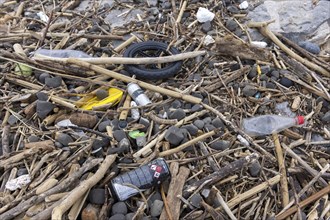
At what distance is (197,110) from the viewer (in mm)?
3189

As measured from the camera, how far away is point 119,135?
2941 mm

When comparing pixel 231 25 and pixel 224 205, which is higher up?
pixel 231 25

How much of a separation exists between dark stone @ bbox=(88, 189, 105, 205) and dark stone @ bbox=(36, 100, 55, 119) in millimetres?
799

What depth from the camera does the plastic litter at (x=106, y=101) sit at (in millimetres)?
3203

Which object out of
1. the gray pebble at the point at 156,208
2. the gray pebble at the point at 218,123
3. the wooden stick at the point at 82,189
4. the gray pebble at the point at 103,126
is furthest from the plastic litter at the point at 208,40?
the gray pebble at the point at 156,208

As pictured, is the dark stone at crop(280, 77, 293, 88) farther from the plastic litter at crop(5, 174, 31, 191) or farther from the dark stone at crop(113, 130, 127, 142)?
the plastic litter at crop(5, 174, 31, 191)

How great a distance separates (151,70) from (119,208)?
1.25 m

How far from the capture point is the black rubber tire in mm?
3361

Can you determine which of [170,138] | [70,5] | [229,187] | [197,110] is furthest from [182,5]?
[229,187]

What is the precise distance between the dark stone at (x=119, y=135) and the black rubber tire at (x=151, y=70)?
60 cm

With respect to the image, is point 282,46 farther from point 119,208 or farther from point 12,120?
point 12,120

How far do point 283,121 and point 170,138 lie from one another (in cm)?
92

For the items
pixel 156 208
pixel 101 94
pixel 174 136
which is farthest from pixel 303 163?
pixel 101 94

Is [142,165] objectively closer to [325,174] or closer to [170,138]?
[170,138]
